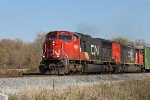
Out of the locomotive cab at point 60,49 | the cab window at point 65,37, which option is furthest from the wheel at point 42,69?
the cab window at point 65,37

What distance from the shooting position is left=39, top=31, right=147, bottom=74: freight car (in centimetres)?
2262

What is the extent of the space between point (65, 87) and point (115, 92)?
230 cm

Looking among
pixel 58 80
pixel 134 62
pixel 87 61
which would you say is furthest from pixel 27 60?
pixel 58 80

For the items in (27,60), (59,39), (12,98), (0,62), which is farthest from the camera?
(27,60)

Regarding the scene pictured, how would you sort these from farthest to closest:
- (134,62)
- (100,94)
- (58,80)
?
(134,62) < (58,80) < (100,94)

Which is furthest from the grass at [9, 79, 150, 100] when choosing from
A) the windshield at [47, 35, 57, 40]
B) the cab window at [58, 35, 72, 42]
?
the windshield at [47, 35, 57, 40]

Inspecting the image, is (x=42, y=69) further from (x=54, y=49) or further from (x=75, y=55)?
(x=75, y=55)

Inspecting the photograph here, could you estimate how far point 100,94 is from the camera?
540 inches

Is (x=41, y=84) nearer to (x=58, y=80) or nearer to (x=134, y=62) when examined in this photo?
(x=58, y=80)

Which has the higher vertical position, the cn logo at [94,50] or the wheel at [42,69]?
the cn logo at [94,50]

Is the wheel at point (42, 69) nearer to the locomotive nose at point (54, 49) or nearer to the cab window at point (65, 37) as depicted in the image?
the locomotive nose at point (54, 49)

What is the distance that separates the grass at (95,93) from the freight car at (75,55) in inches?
234

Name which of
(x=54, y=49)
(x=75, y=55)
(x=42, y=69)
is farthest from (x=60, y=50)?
(x=42, y=69)

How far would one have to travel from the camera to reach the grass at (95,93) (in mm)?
11309
